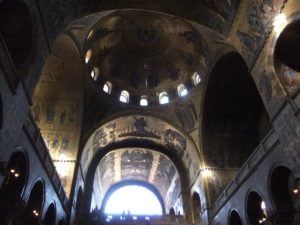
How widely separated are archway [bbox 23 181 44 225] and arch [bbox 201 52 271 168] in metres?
10.7

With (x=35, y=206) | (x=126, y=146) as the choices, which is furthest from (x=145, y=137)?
(x=35, y=206)

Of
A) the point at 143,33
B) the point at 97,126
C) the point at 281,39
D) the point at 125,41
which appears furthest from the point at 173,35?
the point at 281,39

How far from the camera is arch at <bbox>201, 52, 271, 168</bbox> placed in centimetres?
1847

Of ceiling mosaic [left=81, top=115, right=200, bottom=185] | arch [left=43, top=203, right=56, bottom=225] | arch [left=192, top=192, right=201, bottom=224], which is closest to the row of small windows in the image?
ceiling mosaic [left=81, top=115, right=200, bottom=185]

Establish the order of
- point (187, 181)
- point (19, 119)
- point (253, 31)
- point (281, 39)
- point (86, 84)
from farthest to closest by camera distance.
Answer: point (187, 181), point (86, 84), point (253, 31), point (281, 39), point (19, 119)

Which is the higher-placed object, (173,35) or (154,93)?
(173,35)

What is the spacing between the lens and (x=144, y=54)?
70.4 feet

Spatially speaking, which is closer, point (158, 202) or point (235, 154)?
point (235, 154)

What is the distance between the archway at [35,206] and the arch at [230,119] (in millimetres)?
10654

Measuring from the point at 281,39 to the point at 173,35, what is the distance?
1081 centimetres

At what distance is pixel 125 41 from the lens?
67.6 feet

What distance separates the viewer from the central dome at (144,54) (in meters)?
18.9

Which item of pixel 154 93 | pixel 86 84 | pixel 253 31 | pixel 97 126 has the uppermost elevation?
pixel 154 93

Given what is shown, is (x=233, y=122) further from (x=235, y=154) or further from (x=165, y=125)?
(x=165, y=125)
